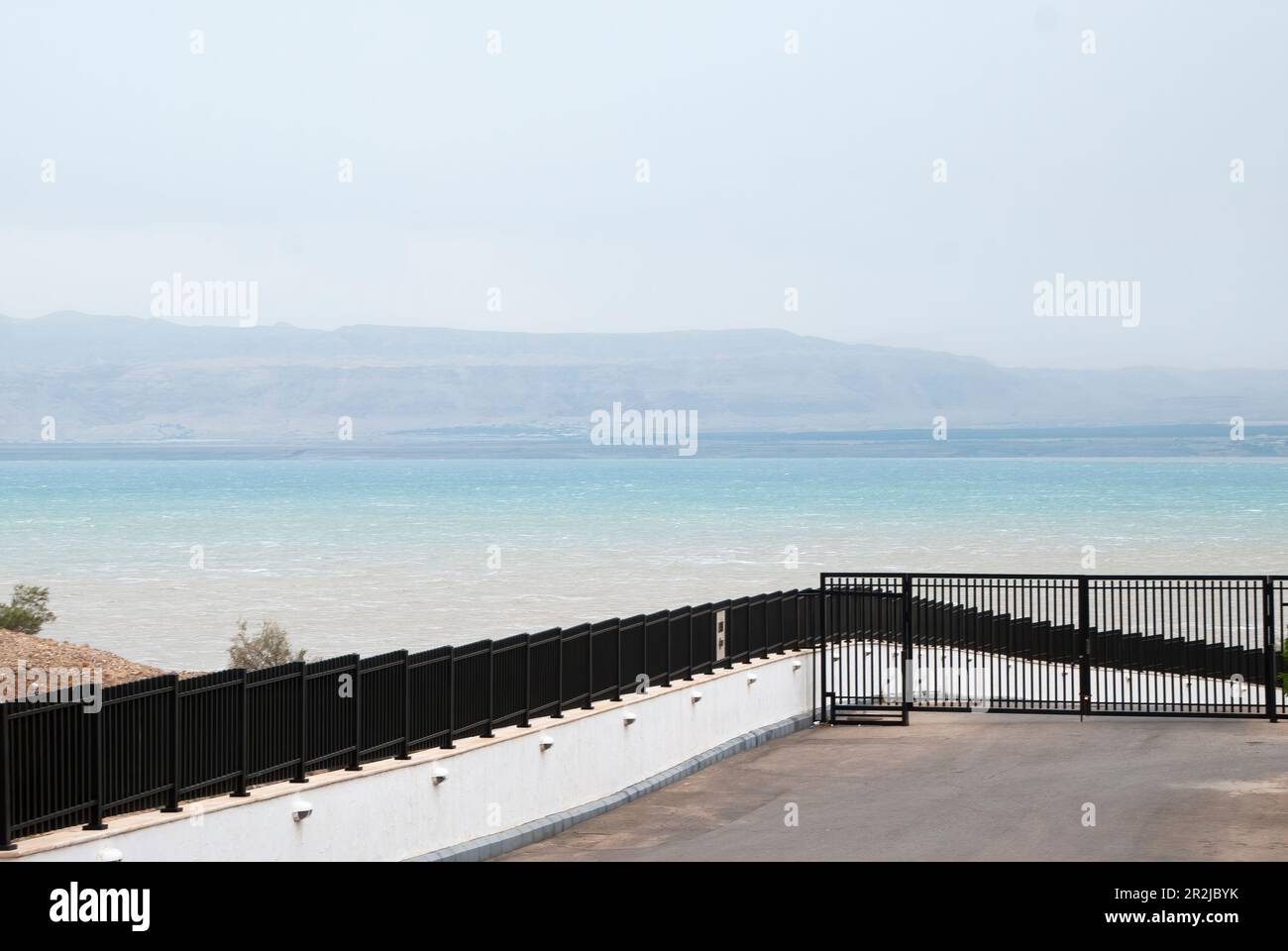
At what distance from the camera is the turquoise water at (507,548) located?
239ft

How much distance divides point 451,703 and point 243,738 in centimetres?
308

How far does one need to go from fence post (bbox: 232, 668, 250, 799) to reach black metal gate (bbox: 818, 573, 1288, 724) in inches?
458

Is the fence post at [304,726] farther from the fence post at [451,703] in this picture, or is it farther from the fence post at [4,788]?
the fence post at [4,788]

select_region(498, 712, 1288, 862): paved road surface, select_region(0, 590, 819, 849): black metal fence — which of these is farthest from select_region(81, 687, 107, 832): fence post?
select_region(498, 712, 1288, 862): paved road surface

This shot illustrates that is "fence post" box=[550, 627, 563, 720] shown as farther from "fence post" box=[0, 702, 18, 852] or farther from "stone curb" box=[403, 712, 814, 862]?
"fence post" box=[0, 702, 18, 852]

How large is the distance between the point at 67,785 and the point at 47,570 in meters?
87.9

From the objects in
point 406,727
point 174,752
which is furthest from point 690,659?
point 174,752

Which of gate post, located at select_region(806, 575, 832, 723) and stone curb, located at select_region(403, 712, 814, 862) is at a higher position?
gate post, located at select_region(806, 575, 832, 723)

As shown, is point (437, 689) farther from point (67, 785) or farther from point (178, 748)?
point (67, 785)

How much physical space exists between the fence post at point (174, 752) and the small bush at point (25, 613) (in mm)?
23361

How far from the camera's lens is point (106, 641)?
61.2 metres

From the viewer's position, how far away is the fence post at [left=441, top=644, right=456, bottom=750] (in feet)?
55.1

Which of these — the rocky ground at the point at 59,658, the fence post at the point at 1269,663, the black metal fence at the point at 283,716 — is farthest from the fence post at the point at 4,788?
the fence post at the point at 1269,663

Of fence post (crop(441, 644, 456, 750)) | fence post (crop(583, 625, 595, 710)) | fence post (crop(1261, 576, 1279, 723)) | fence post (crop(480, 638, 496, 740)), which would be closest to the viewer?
fence post (crop(441, 644, 456, 750))
